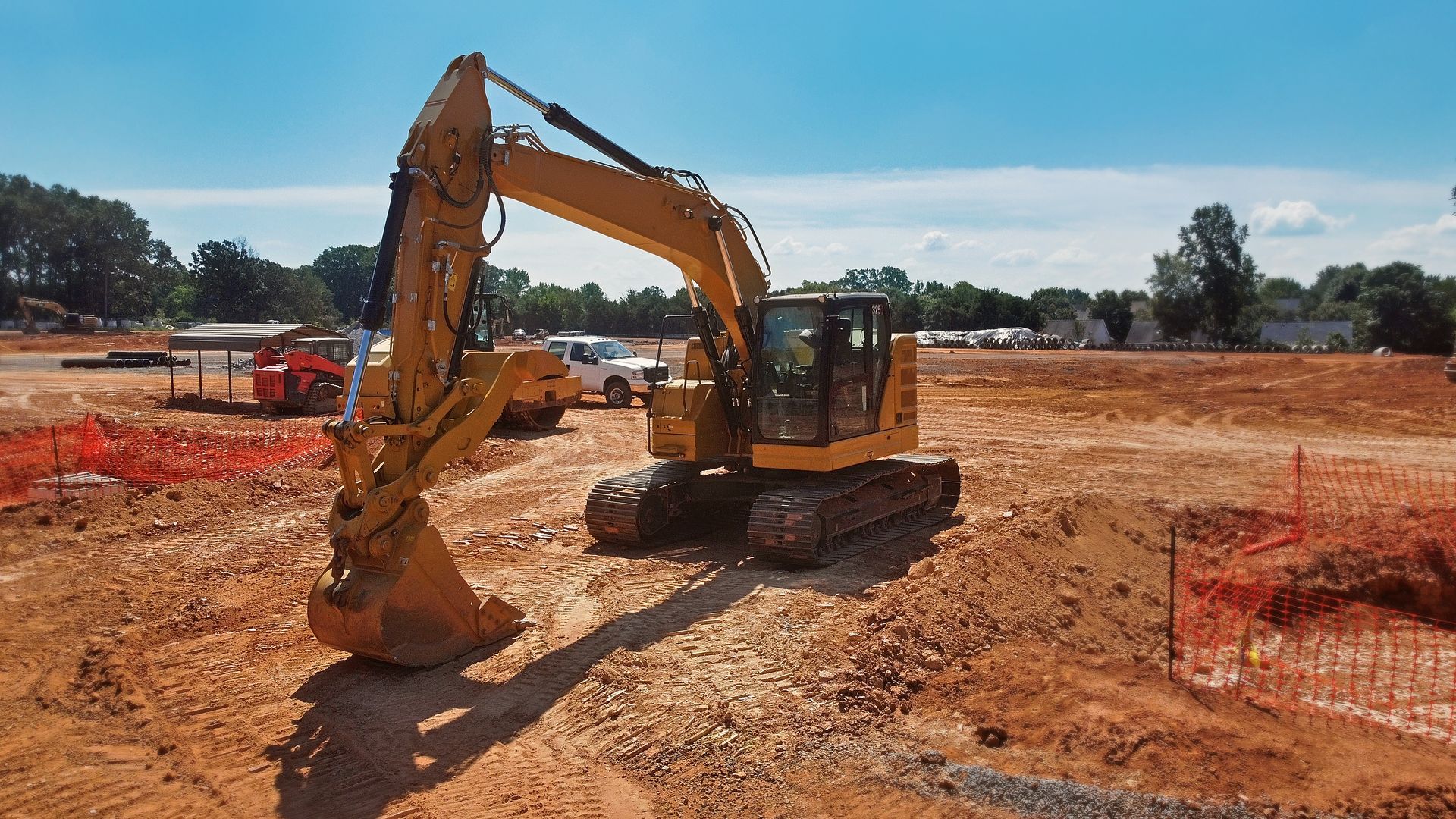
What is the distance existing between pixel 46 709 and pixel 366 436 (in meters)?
2.81

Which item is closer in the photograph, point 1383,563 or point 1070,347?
point 1383,563

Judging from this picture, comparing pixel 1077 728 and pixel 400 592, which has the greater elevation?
pixel 400 592

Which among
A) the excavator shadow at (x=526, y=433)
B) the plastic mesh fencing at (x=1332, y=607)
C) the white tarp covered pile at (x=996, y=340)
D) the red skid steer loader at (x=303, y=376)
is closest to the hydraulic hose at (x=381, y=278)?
the plastic mesh fencing at (x=1332, y=607)

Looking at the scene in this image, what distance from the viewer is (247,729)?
612cm

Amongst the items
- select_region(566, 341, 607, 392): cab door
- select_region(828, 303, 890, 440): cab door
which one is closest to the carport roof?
select_region(566, 341, 607, 392): cab door

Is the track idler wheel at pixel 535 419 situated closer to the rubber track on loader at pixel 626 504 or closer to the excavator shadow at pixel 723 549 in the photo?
the excavator shadow at pixel 723 549

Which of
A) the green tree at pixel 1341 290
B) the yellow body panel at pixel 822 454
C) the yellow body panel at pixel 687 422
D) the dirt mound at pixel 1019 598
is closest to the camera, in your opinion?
the dirt mound at pixel 1019 598

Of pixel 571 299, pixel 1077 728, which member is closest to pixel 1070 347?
pixel 571 299

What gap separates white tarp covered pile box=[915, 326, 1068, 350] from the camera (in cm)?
5872

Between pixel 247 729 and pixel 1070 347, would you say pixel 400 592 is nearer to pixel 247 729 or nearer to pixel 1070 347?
pixel 247 729

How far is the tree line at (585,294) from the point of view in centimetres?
6906

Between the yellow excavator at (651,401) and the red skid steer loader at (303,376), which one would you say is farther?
the red skid steer loader at (303,376)

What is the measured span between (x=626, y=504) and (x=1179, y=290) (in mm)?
68539

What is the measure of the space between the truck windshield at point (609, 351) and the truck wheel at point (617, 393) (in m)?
0.79
